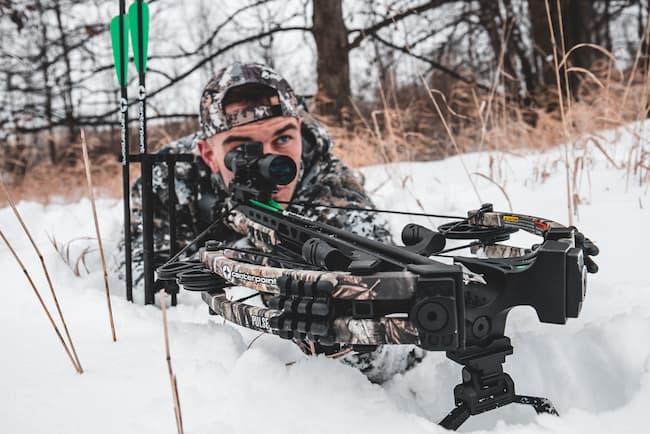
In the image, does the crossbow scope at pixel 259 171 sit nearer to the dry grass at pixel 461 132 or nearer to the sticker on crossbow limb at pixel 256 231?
the sticker on crossbow limb at pixel 256 231

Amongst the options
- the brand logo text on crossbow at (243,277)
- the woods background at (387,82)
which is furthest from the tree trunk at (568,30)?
the brand logo text on crossbow at (243,277)

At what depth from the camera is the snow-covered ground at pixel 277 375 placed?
1.04 meters

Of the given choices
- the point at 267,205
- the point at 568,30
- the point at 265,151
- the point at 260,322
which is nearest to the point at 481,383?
the point at 260,322

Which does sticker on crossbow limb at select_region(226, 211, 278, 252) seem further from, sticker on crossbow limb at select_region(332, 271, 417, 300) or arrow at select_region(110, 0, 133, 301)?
sticker on crossbow limb at select_region(332, 271, 417, 300)

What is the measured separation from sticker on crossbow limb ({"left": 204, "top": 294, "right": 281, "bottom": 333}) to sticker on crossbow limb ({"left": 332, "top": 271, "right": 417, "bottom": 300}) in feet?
0.48

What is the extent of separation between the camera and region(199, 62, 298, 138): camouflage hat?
2.20 metres

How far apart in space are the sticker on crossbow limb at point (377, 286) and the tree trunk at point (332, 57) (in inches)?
195

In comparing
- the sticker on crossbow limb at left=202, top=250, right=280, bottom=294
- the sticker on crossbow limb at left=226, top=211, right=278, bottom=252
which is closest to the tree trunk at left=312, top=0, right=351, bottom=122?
the sticker on crossbow limb at left=226, top=211, right=278, bottom=252

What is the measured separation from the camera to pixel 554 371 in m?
1.34

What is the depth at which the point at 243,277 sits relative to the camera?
1.06 metres

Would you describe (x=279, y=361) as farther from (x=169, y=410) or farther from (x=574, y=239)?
(x=574, y=239)

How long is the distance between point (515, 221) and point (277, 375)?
76cm

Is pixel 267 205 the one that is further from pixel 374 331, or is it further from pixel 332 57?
pixel 332 57

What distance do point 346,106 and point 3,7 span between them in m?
4.67
